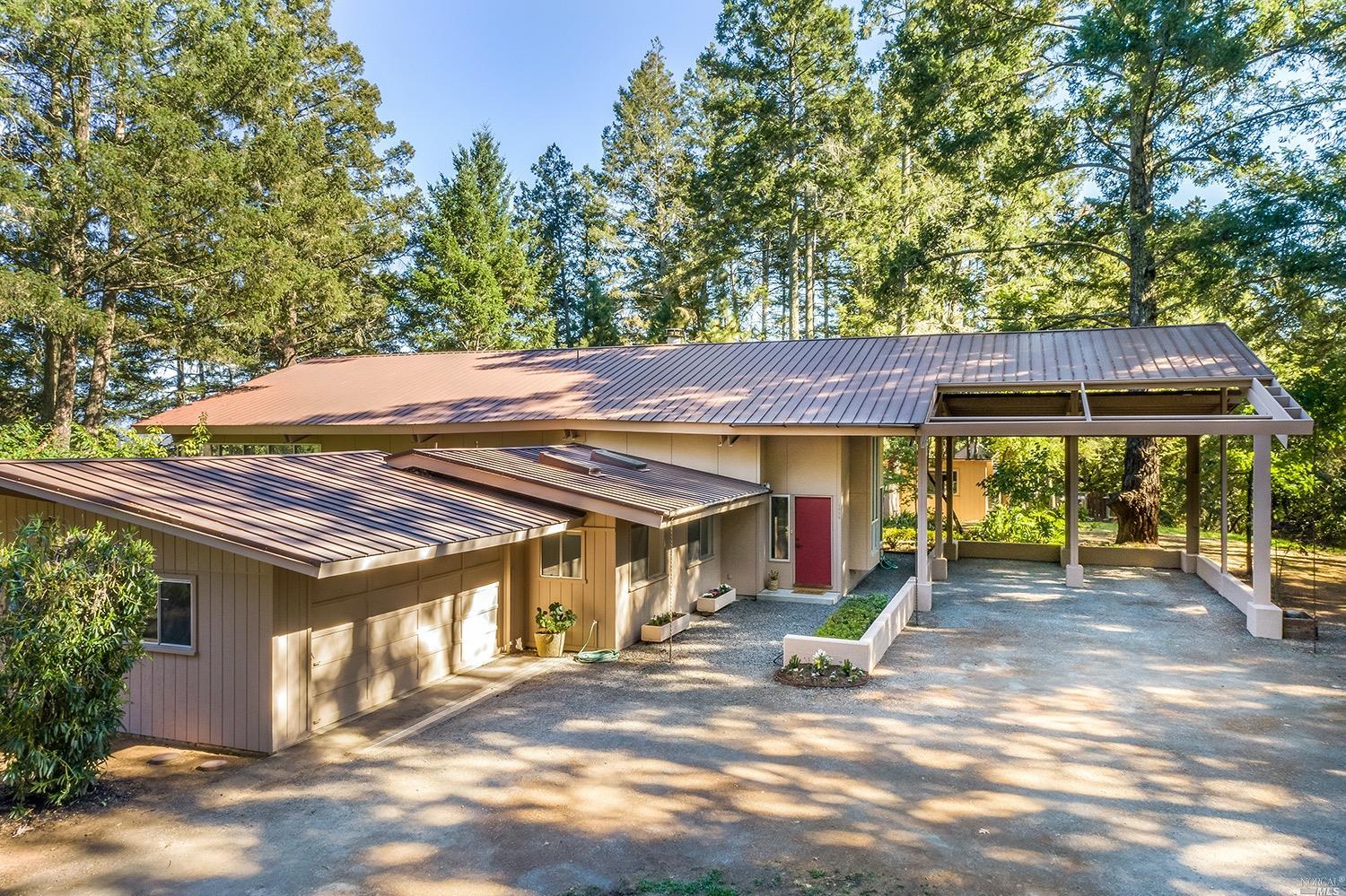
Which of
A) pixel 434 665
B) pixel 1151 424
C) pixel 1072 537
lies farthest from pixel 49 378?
pixel 1151 424

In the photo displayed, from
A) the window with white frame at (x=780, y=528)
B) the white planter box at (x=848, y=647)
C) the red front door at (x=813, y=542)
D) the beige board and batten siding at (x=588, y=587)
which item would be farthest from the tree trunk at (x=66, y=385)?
the white planter box at (x=848, y=647)

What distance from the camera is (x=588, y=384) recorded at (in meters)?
18.0

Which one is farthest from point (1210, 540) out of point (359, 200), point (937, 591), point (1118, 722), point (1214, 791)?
point (359, 200)

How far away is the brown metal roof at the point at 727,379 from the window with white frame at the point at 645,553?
314 cm

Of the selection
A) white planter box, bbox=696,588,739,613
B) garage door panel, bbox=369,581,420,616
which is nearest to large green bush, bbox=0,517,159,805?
garage door panel, bbox=369,581,420,616

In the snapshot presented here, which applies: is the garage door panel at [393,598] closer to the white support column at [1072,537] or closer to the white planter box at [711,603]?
the white planter box at [711,603]

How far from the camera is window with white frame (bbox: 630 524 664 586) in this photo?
38.1 feet

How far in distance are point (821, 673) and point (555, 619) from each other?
11.8ft

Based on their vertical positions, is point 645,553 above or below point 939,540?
above

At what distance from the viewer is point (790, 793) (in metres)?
6.44

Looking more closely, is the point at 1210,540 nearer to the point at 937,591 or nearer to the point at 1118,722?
the point at 937,591

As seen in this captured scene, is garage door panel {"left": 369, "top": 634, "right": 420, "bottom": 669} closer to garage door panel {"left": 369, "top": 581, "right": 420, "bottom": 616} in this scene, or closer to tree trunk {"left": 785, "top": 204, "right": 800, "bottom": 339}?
garage door panel {"left": 369, "top": 581, "right": 420, "bottom": 616}

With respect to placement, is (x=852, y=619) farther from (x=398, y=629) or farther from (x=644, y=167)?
(x=644, y=167)

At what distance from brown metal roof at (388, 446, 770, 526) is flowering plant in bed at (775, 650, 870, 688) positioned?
243cm
